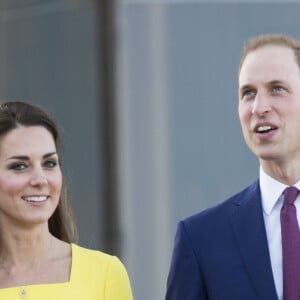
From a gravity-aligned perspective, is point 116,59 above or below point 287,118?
above

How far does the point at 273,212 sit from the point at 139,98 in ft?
13.9

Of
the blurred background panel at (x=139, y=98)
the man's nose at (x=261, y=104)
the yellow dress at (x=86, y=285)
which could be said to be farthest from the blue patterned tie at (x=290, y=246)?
the blurred background panel at (x=139, y=98)

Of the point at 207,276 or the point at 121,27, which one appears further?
the point at 121,27

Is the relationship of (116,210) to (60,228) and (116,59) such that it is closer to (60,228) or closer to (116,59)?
(116,59)

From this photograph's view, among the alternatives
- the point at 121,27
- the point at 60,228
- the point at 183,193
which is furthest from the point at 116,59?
the point at 60,228

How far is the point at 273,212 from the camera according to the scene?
5.00 m

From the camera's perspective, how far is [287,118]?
4938 mm

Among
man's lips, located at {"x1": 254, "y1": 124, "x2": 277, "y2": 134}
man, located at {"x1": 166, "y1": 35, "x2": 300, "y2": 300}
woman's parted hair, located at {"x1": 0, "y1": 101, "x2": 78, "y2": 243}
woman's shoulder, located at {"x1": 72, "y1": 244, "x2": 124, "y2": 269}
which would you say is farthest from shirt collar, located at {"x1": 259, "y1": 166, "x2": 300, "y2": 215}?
woman's parted hair, located at {"x1": 0, "y1": 101, "x2": 78, "y2": 243}

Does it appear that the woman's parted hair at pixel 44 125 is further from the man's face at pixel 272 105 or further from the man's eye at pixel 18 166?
the man's face at pixel 272 105

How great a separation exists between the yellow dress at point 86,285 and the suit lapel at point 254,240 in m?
0.42

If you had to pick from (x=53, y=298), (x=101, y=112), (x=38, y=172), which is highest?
(x=101, y=112)

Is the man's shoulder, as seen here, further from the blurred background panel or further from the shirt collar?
the blurred background panel

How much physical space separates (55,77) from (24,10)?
18.2 inches

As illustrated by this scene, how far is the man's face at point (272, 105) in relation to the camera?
4922 mm
